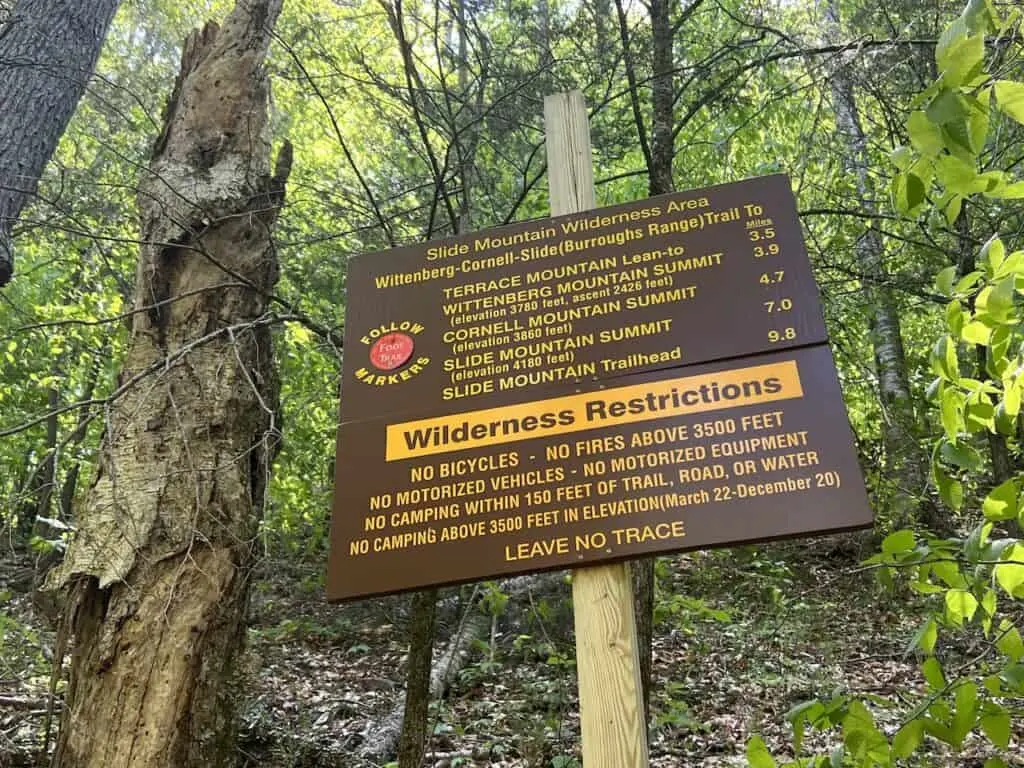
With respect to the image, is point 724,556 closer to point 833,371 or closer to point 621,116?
point 621,116

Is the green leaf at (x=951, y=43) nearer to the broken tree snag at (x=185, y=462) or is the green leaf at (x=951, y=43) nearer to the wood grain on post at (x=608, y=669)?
the wood grain on post at (x=608, y=669)

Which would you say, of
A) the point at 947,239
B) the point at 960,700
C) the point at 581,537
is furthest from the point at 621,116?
the point at 960,700

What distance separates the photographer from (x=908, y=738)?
178cm

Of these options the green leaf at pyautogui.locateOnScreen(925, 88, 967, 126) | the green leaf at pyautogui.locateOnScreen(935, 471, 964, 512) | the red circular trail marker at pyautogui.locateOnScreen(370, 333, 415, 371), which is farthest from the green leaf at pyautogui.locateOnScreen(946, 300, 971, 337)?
the red circular trail marker at pyautogui.locateOnScreen(370, 333, 415, 371)

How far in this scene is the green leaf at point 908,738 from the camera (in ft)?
5.67

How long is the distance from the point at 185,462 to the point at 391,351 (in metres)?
1.64

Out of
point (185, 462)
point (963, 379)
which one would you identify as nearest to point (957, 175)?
point (963, 379)

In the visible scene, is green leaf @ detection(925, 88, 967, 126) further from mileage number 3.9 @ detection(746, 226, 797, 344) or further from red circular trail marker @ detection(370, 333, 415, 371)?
red circular trail marker @ detection(370, 333, 415, 371)

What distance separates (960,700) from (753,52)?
17.3 feet

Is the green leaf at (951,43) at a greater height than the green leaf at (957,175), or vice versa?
the green leaf at (951,43)

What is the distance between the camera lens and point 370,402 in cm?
250

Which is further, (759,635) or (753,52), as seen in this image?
(759,635)

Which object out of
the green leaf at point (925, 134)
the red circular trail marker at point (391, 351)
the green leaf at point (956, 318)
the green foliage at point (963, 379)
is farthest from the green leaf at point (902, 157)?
the red circular trail marker at point (391, 351)

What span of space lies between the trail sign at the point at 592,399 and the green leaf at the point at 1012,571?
317 millimetres
